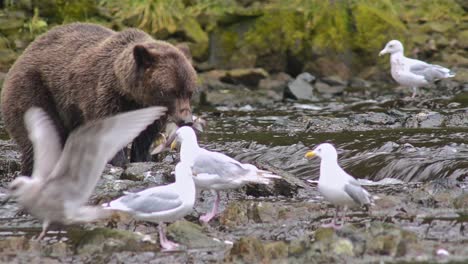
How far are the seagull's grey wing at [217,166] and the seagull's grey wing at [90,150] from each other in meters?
1.19

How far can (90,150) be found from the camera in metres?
7.57

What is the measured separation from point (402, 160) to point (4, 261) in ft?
16.2

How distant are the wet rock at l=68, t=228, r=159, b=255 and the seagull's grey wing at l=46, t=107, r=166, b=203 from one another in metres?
0.31

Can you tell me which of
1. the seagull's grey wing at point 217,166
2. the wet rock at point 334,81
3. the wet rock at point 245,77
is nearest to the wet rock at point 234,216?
the seagull's grey wing at point 217,166

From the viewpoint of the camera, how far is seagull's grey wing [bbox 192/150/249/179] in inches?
345

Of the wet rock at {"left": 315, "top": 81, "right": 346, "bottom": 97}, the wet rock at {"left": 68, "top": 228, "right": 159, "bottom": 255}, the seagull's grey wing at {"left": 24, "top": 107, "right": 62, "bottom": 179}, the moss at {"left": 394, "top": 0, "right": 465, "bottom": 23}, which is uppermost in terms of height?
the moss at {"left": 394, "top": 0, "right": 465, "bottom": 23}

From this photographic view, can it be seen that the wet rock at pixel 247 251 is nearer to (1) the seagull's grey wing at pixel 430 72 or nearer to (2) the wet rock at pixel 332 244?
(2) the wet rock at pixel 332 244

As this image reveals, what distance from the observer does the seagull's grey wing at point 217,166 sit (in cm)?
876

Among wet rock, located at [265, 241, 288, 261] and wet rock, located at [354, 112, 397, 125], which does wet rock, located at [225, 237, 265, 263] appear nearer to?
wet rock, located at [265, 241, 288, 261]

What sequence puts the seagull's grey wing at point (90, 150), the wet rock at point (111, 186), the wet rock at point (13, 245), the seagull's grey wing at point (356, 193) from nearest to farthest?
the seagull's grey wing at point (90, 150) → the wet rock at point (13, 245) → the seagull's grey wing at point (356, 193) → the wet rock at point (111, 186)

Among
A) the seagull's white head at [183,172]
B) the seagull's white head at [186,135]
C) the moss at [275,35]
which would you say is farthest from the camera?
the moss at [275,35]

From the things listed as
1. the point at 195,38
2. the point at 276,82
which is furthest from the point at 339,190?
the point at 195,38

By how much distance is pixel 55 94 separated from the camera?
36.9 feet

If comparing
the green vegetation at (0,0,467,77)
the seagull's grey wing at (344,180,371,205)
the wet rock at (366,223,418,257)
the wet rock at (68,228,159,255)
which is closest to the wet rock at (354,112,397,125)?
the green vegetation at (0,0,467,77)
